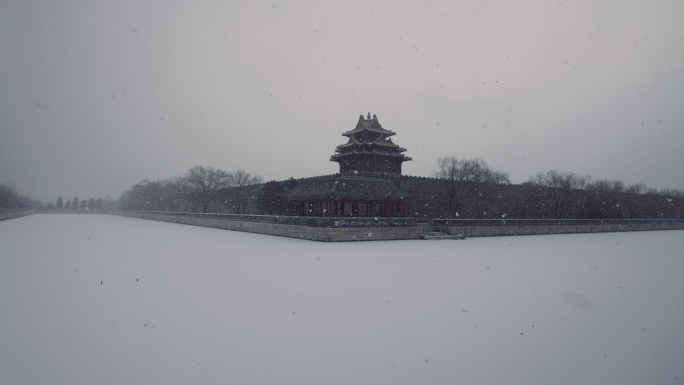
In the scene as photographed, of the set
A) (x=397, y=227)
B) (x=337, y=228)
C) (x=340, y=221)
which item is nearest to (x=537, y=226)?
(x=397, y=227)

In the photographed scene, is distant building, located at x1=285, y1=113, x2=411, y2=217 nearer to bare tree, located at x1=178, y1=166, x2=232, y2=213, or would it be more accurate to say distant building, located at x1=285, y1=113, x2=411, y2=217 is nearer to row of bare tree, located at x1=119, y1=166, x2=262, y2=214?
row of bare tree, located at x1=119, y1=166, x2=262, y2=214

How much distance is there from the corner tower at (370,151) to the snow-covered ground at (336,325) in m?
25.8

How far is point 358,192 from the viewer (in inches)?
1076

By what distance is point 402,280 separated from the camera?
1020 centimetres

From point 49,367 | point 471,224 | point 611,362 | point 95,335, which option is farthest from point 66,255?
point 471,224

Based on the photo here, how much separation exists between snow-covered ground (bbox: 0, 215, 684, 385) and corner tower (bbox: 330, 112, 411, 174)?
25803 mm

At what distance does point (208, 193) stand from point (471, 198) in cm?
3444

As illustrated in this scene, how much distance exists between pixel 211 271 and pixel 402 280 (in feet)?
18.0

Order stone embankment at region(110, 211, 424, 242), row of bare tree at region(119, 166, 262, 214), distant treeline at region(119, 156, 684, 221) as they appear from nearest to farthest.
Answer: stone embankment at region(110, 211, 424, 242) < distant treeline at region(119, 156, 684, 221) < row of bare tree at region(119, 166, 262, 214)

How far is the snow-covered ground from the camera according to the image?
4.56 metres

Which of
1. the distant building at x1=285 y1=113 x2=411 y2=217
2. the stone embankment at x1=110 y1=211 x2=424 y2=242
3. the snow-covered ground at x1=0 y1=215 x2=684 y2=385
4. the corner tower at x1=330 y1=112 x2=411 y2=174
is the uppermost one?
the corner tower at x1=330 y1=112 x2=411 y2=174

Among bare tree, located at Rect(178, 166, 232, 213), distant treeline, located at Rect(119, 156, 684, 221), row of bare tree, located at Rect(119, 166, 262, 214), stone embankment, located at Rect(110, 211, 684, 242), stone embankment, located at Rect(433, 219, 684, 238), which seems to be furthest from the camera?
bare tree, located at Rect(178, 166, 232, 213)

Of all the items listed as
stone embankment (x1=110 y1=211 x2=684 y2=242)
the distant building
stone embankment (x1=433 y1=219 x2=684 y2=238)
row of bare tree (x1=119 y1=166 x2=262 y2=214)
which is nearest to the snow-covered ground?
stone embankment (x1=110 y1=211 x2=684 y2=242)

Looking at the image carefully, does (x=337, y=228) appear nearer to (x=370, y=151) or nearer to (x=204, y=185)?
(x=370, y=151)
